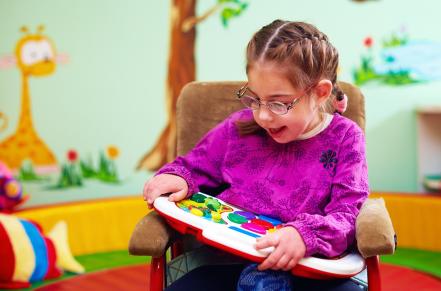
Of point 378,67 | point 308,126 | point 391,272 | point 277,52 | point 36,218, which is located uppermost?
point 277,52

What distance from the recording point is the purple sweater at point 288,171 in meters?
1.31

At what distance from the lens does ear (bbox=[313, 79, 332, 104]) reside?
4.27 ft

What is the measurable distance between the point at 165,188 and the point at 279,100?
32cm

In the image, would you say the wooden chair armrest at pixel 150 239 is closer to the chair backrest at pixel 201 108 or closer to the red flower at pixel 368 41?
the chair backrest at pixel 201 108

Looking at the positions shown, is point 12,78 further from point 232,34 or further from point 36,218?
point 232,34

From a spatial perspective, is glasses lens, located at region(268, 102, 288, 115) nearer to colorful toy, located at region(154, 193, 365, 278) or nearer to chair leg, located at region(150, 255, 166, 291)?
colorful toy, located at region(154, 193, 365, 278)

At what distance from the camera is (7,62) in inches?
114

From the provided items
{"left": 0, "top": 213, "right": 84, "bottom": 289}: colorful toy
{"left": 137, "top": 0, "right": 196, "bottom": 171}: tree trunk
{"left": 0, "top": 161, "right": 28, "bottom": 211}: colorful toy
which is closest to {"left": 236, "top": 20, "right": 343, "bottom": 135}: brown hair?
{"left": 0, "top": 213, "right": 84, "bottom": 289}: colorful toy

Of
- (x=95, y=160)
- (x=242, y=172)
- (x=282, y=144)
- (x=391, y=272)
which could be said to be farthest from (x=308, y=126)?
(x=95, y=160)

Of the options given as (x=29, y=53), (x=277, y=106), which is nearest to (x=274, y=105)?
(x=277, y=106)

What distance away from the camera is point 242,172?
145 cm

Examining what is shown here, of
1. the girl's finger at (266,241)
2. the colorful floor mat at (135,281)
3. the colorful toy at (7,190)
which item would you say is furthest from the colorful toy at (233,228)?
the colorful toy at (7,190)

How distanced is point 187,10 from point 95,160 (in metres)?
0.85

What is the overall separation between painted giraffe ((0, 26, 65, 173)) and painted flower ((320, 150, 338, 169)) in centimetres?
190
